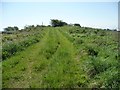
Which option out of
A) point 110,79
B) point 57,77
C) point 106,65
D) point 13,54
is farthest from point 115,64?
point 13,54

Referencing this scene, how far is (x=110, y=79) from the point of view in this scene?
34.2 feet

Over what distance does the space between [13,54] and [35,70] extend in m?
5.97

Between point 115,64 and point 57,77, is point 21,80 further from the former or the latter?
point 115,64

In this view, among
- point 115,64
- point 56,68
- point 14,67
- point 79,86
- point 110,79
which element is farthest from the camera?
point 14,67

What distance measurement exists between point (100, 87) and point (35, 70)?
5.41 meters

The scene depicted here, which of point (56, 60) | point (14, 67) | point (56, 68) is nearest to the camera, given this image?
point (56, 68)

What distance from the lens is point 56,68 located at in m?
14.6

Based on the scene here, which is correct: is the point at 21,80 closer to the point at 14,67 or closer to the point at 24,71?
the point at 24,71

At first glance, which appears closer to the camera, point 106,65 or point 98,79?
point 98,79

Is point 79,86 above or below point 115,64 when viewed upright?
below

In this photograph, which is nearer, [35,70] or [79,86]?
[79,86]

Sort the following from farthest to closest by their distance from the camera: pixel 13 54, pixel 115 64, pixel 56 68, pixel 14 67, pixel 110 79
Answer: pixel 13 54 < pixel 14 67 < pixel 56 68 < pixel 115 64 < pixel 110 79

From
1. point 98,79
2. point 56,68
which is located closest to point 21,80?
point 56,68

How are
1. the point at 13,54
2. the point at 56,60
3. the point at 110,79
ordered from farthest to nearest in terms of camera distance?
the point at 13,54, the point at 56,60, the point at 110,79
